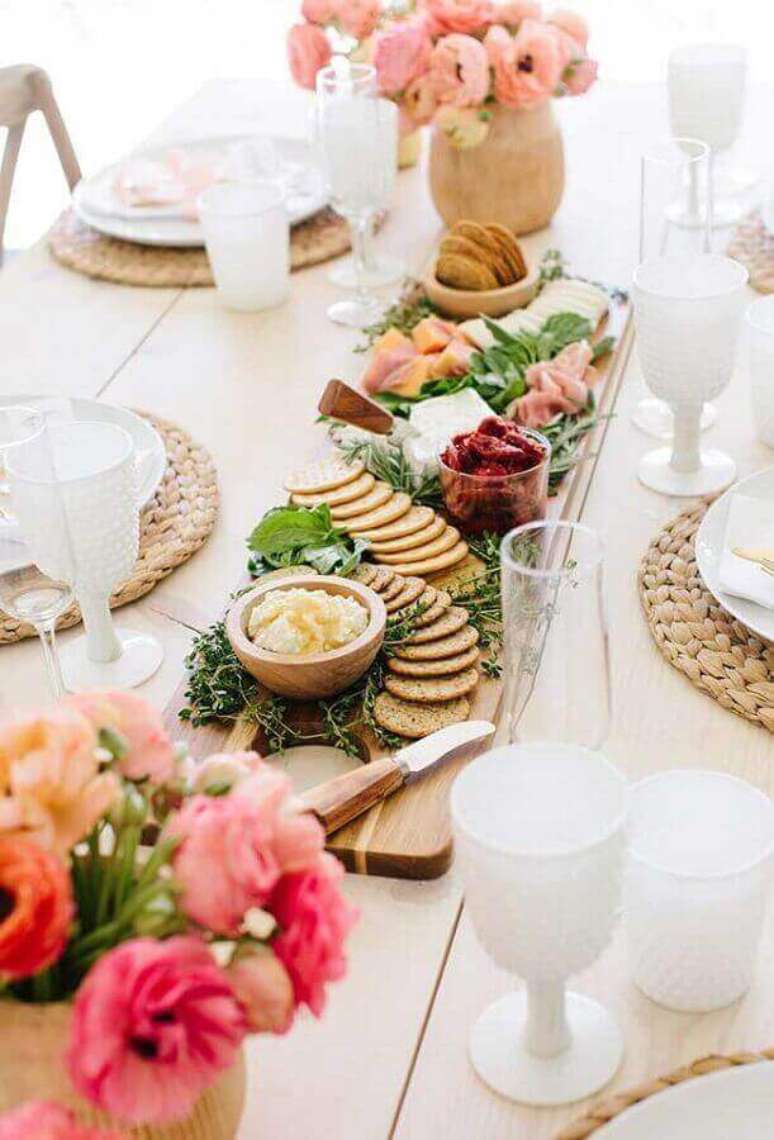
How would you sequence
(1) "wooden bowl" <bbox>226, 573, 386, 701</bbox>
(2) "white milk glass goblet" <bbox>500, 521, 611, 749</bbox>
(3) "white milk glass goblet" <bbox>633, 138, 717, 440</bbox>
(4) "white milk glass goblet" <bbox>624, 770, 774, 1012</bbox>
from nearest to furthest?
(4) "white milk glass goblet" <bbox>624, 770, 774, 1012</bbox> < (2) "white milk glass goblet" <bbox>500, 521, 611, 749</bbox> < (1) "wooden bowl" <bbox>226, 573, 386, 701</bbox> < (3) "white milk glass goblet" <bbox>633, 138, 717, 440</bbox>

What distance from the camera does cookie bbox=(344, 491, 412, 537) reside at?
4.77 feet

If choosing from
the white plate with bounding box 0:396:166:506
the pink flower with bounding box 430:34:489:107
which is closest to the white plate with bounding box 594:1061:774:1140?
the white plate with bounding box 0:396:166:506

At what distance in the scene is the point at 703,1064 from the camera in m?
0.86

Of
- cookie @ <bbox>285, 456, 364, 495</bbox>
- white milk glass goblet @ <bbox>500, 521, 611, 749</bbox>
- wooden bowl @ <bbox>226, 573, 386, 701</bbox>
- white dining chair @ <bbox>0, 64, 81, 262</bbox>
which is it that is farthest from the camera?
white dining chair @ <bbox>0, 64, 81, 262</bbox>

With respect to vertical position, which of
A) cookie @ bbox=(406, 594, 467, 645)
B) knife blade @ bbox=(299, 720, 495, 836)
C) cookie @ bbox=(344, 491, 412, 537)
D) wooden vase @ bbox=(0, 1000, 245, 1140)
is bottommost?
cookie @ bbox=(344, 491, 412, 537)

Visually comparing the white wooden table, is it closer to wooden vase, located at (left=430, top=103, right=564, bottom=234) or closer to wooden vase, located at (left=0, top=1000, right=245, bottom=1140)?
wooden vase, located at (left=430, top=103, right=564, bottom=234)

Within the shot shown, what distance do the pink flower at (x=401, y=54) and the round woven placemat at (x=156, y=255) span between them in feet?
0.86

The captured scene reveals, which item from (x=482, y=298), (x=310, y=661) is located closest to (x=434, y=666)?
(x=310, y=661)

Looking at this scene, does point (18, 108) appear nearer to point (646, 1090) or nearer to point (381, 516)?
point (381, 516)

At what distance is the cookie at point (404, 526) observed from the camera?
1445 millimetres

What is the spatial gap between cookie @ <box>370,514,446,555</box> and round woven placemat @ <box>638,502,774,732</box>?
8.2 inches

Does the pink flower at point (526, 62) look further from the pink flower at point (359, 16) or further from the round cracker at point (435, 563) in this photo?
the round cracker at point (435, 563)

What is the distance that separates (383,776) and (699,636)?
35 centimetres

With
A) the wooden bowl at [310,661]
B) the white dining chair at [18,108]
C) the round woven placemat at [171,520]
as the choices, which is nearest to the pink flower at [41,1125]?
the wooden bowl at [310,661]
